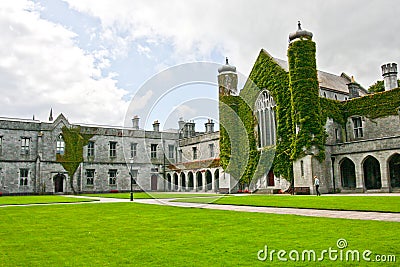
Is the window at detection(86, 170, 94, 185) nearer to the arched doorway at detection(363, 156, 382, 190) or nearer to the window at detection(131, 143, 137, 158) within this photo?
the window at detection(131, 143, 137, 158)

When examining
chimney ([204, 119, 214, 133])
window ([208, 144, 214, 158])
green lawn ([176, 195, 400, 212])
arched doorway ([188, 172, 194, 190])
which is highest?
chimney ([204, 119, 214, 133])

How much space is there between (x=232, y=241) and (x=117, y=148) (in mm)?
42851

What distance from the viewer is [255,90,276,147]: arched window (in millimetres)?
35906

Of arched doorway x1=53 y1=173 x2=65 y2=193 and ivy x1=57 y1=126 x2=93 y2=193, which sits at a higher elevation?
ivy x1=57 y1=126 x2=93 y2=193

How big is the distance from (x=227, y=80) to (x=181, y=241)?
115 feet

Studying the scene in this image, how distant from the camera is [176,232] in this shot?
935cm

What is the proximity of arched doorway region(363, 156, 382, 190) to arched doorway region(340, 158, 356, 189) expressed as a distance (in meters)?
0.96

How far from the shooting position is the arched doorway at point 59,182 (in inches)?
1725

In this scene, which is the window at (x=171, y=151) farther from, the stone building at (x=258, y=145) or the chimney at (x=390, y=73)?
the chimney at (x=390, y=73)

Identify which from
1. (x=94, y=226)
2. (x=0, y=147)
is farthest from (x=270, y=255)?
(x=0, y=147)

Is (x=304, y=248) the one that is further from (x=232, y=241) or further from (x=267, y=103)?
(x=267, y=103)

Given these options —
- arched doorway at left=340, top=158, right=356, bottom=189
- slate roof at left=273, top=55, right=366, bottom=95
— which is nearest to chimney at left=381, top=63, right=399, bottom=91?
slate roof at left=273, top=55, right=366, bottom=95

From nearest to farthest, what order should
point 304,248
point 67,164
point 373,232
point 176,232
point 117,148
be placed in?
point 304,248 → point 373,232 → point 176,232 → point 67,164 → point 117,148

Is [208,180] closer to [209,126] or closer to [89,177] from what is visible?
[209,126]
